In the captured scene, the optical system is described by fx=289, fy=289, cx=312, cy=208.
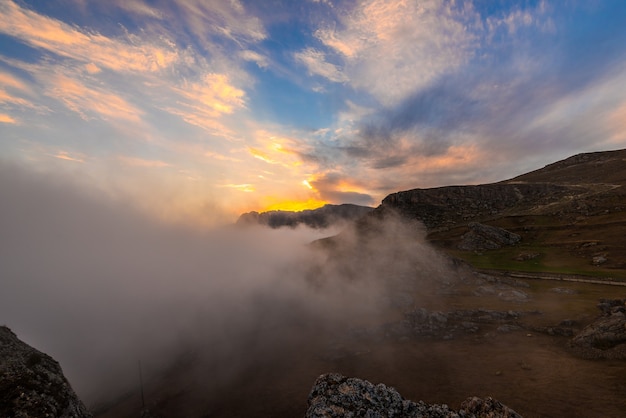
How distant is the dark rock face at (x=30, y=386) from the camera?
39.3 feet

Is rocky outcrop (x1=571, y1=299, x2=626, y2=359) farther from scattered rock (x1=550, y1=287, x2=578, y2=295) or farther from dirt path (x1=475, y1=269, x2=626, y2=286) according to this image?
dirt path (x1=475, y1=269, x2=626, y2=286)

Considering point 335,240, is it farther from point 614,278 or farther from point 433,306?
point 614,278

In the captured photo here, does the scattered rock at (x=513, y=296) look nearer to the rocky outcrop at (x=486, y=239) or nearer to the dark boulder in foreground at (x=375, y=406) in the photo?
the dark boulder in foreground at (x=375, y=406)

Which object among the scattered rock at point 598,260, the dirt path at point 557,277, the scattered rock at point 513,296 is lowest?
the scattered rock at point 513,296

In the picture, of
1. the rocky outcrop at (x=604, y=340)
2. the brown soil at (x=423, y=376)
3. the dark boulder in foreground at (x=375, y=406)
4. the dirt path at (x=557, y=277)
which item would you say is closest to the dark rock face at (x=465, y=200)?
the dirt path at (x=557, y=277)

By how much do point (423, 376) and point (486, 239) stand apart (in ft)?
285

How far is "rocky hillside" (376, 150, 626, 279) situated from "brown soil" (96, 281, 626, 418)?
45385 millimetres

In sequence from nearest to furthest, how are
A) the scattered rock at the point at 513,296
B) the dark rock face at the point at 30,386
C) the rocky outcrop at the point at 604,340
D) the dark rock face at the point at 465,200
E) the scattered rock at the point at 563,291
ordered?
1. the dark rock face at the point at 30,386
2. the rocky outcrop at the point at 604,340
3. the scattered rock at the point at 513,296
4. the scattered rock at the point at 563,291
5. the dark rock face at the point at 465,200

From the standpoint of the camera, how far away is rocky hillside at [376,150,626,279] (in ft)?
253

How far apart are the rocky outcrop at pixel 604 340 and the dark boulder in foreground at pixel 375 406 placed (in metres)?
22.4

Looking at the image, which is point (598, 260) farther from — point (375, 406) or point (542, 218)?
point (375, 406)

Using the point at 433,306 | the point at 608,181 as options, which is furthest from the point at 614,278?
the point at 608,181

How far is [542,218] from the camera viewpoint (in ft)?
380

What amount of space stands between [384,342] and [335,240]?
49.8m
